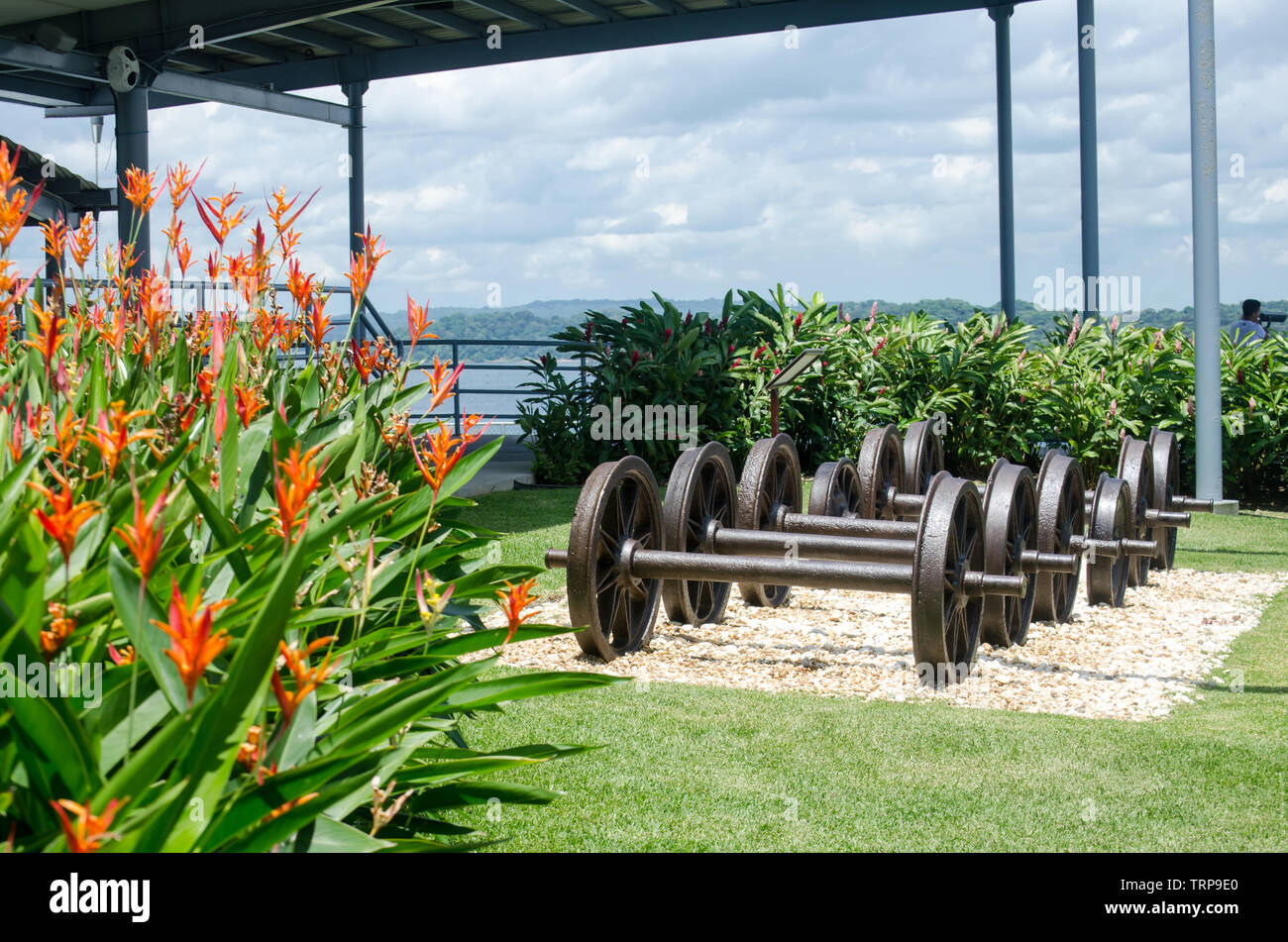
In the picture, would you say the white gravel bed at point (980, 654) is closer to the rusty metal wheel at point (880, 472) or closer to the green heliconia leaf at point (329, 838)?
the rusty metal wheel at point (880, 472)

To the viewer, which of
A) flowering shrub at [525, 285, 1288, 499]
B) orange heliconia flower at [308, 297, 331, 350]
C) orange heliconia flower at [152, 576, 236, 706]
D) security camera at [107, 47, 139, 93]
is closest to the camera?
orange heliconia flower at [152, 576, 236, 706]

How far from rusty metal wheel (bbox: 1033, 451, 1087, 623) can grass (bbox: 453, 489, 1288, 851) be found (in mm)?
1287

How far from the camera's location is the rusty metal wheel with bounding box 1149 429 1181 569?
25.8ft

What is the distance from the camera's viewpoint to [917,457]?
858 centimetres

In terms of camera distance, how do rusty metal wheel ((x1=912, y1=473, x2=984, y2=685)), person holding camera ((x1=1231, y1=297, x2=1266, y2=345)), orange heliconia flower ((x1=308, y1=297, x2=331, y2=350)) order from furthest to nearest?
person holding camera ((x1=1231, y1=297, x2=1266, y2=345)) → rusty metal wheel ((x1=912, y1=473, x2=984, y2=685)) → orange heliconia flower ((x1=308, y1=297, x2=331, y2=350))

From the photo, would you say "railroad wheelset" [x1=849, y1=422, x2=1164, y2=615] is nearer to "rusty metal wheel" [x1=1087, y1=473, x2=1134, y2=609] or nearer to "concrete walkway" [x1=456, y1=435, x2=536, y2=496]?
"rusty metal wheel" [x1=1087, y1=473, x2=1134, y2=609]

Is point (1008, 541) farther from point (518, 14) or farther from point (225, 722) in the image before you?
point (518, 14)

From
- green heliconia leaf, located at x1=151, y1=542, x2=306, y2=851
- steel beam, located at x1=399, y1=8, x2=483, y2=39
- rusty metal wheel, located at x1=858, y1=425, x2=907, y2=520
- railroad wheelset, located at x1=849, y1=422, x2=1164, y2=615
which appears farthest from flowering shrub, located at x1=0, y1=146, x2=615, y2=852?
steel beam, located at x1=399, y1=8, x2=483, y2=39

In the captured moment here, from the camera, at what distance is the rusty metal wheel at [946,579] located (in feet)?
16.2

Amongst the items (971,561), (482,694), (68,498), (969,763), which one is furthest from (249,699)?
(971,561)

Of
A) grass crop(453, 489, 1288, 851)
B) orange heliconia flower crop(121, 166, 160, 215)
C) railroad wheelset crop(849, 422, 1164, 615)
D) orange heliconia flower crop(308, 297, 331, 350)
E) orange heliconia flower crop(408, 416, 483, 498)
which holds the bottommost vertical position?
grass crop(453, 489, 1288, 851)

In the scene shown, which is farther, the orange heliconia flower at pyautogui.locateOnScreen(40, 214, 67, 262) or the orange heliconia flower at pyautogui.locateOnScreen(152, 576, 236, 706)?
the orange heliconia flower at pyautogui.locateOnScreen(40, 214, 67, 262)

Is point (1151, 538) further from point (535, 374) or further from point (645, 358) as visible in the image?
point (535, 374)

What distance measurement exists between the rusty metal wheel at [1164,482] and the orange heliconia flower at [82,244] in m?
6.89
